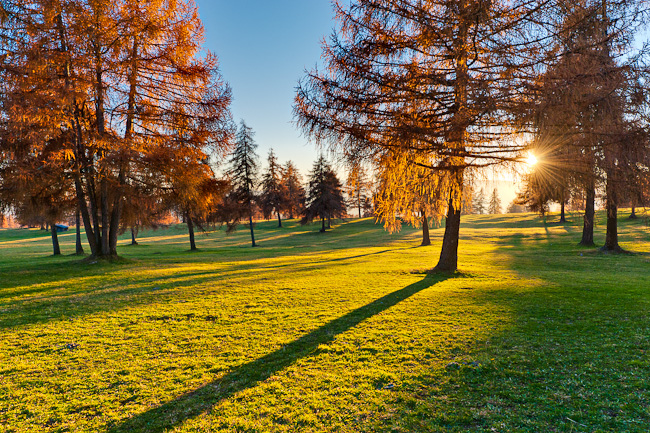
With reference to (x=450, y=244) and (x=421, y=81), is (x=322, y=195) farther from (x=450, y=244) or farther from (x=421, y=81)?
(x=421, y=81)

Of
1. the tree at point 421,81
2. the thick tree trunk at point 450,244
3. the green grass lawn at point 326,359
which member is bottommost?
the green grass lawn at point 326,359

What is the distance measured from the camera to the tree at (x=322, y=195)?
4816 centimetres

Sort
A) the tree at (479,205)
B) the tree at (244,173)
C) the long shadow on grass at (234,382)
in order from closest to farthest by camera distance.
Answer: the long shadow on grass at (234,382) → the tree at (244,173) → the tree at (479,205)

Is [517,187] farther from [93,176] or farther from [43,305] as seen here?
[93,176]

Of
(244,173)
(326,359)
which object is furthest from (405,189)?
(244,173)

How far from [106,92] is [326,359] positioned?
13.9 m

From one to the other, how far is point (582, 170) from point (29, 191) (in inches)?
710

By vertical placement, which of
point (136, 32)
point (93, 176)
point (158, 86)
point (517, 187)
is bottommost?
point (517, 187)

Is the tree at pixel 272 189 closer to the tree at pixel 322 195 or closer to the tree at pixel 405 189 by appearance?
the tree at pixel 322 195

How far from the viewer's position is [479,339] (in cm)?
539

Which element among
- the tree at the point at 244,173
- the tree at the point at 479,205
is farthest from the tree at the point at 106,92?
the tree at the point at 479,205

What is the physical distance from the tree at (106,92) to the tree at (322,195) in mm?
34126

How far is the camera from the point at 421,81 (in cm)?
868

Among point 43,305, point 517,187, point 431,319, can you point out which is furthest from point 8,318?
point 517,187
